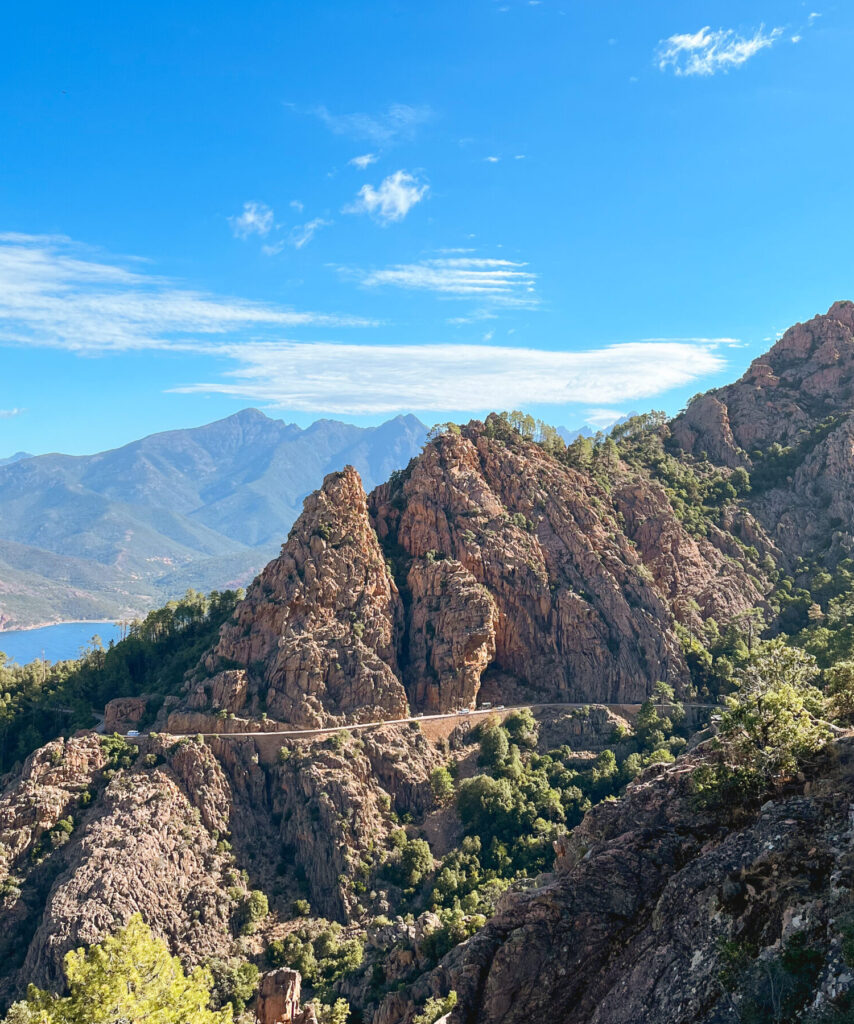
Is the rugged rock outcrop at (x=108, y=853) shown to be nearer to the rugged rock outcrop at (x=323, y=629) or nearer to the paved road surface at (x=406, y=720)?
the paved road surface at (x=406, y=720)

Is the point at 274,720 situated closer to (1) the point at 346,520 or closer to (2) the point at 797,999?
(1) the point at 346,520

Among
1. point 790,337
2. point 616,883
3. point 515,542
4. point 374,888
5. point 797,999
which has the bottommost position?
point 374,888

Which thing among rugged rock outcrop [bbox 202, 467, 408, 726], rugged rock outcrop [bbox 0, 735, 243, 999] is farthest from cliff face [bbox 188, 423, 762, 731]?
rugged rock outcrop [bbox 0, 735, 243, 999]

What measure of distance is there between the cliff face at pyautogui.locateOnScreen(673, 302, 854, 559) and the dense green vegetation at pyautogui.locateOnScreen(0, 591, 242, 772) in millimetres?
90687

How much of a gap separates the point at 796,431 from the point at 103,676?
124 m

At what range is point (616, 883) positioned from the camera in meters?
38.9

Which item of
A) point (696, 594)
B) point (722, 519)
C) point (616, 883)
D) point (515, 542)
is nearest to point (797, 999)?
point (616, 883)

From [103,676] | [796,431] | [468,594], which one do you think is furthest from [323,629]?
[796,431]

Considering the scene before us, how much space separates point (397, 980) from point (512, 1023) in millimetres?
24034

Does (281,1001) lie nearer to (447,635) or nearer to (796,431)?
(447,635)

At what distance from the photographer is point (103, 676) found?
10519 centimetres

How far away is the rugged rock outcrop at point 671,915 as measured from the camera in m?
28.3

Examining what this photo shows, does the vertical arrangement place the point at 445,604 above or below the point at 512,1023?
above

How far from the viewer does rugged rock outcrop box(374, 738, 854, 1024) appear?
28297 mm
